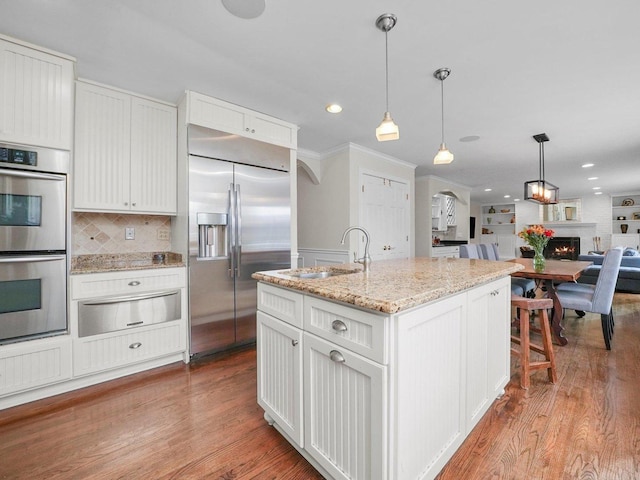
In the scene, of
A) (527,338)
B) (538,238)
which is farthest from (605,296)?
(527,338)

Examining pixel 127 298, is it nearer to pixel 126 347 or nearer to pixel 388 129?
pixel 126 347

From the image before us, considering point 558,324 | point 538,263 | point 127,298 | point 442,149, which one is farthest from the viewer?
point 538,263

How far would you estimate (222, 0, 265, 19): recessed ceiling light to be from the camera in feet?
5.41

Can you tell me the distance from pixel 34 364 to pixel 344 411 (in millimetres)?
2211

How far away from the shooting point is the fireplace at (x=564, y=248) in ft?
31.6

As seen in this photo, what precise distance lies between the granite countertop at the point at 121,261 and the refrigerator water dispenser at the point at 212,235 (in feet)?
0.79

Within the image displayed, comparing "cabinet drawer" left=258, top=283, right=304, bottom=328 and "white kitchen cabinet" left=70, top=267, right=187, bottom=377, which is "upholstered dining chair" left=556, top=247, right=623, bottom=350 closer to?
"cabinet drawer" left=258, top=283, right=304, bottom=328

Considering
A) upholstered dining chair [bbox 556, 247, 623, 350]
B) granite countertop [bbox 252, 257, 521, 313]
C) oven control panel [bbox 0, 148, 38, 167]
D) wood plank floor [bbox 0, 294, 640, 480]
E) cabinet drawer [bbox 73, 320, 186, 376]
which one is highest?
oven control panel [bbox 0, 148, 38, 167]

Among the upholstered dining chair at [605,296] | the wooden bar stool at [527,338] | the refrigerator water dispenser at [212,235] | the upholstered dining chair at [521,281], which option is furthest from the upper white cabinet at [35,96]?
the upholstered dining chair at [521,281]

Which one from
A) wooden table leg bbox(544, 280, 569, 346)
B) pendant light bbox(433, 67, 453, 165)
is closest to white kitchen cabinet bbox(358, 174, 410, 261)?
pendant light bbox(433, 67, 453, 165)

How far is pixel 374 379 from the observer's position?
3.50 ft

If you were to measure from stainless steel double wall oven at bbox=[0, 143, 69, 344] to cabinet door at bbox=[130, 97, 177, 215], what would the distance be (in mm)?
566

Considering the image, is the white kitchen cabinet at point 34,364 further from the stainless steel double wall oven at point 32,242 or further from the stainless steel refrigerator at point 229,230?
the stainless steel refrigerator at point 229,230

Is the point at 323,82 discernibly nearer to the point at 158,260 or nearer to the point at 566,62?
the point at 566,62
